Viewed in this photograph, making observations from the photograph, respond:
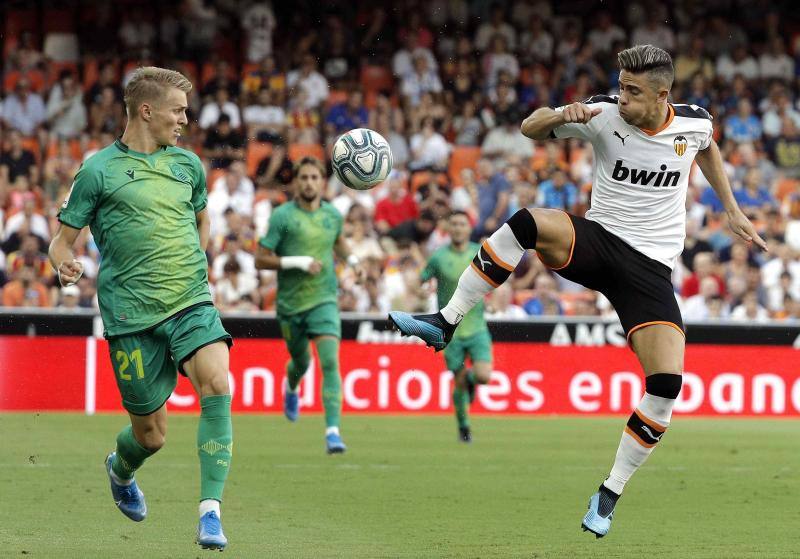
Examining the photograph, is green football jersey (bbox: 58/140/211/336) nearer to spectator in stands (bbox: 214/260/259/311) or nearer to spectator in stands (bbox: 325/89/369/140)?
spectator in stands (bbox: 214/260/259/311)

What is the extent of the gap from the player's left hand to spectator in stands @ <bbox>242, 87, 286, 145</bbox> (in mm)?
13964

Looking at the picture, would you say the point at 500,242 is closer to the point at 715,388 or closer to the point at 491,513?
the point at 491,513

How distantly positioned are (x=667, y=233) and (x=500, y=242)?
96cm

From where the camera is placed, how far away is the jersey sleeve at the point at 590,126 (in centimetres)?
769

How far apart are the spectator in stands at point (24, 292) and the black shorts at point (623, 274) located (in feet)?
37.9

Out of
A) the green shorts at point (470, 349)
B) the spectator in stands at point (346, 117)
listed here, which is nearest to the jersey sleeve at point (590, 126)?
the green shorts at point (470, 349)

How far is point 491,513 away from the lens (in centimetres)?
917

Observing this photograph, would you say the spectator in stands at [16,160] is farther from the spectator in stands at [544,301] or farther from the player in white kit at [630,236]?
the player in white kit at [630,236]

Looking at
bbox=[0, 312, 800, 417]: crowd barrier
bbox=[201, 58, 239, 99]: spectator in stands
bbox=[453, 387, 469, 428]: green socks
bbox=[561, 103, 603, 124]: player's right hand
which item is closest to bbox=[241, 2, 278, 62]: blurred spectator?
bbox=[201, 58, 239, 99]: spectator in stands

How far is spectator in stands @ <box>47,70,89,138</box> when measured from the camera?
21547mm

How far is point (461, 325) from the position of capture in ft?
48.1

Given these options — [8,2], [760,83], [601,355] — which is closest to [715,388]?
[601,355]

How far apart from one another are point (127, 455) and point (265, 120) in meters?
14.3

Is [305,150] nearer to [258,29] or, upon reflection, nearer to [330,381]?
[258,29]
